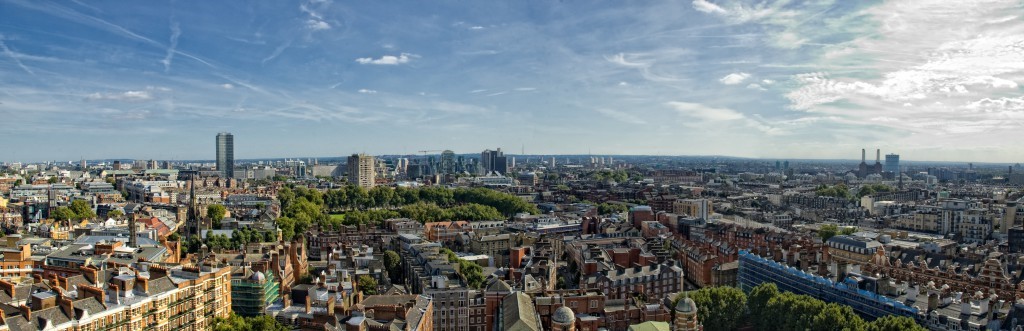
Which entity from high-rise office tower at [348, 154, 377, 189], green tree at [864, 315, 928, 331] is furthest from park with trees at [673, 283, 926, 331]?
high-rise office tower at [348, 154, 377, 189]

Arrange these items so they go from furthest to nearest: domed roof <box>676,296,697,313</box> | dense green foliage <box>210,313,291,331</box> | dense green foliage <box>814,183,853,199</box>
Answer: dense green foliage <box>814,183,853,199</box>, domed roof <box>676,296,697,313</box>, dense green foliage <box>210,313,291,331</box>

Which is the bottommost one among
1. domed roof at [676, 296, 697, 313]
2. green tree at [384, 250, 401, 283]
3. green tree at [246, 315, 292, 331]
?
green tree at [384, 250, 401, 283]

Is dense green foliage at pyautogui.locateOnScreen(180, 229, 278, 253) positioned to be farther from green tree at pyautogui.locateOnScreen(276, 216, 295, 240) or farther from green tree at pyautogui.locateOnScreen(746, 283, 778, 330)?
green tree at pyautogui.locateOnScreen(746, 283, 778, 330)

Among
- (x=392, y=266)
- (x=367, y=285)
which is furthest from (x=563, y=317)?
(x=392, y=266)

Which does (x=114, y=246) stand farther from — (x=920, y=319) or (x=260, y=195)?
(x=260, y=195)

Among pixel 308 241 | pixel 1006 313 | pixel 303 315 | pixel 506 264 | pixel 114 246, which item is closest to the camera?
pixel 1006 313

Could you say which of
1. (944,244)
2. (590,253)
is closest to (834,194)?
(944,244)
